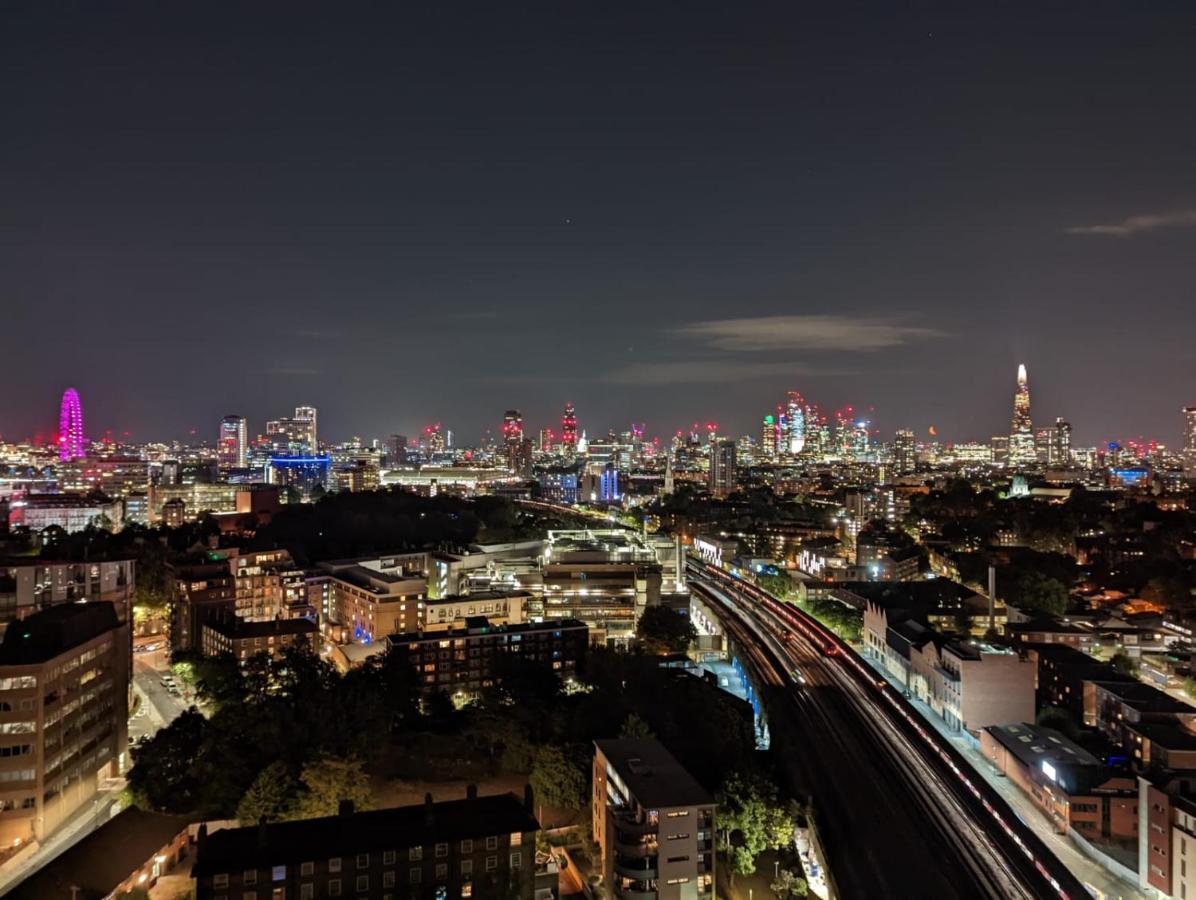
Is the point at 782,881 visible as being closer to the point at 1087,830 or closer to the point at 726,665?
the point at 1087,830

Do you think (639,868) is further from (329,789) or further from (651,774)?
(329,789)

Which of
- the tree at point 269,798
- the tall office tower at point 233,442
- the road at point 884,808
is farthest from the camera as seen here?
the tall office tower at point 233,442

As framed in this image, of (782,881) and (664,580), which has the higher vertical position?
(664,580)

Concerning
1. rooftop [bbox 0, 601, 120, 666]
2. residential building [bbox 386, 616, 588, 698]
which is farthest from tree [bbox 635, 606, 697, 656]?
rooftop [bbox 0, 601, 120, 666]

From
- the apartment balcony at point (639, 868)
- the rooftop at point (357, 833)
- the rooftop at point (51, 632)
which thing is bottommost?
the apartment balcony at point (639, 868)

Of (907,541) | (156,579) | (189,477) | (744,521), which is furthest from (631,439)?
(156,579)

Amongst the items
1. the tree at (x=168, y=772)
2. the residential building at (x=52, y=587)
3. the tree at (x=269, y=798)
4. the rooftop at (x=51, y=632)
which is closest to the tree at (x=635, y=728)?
the tree at (x=269, y=798)

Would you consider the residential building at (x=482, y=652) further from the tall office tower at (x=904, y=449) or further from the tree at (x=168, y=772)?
the tall office tower at (x=904, y=449)
